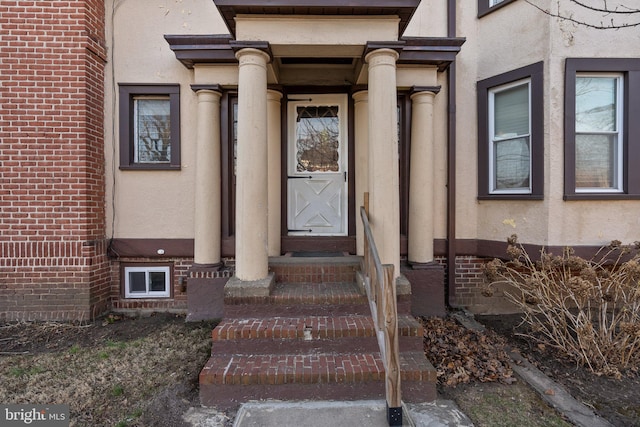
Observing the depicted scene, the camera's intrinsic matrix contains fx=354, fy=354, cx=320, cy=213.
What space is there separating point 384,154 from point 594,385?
3066 millimetres

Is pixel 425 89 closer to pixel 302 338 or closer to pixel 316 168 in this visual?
pixel 316 168

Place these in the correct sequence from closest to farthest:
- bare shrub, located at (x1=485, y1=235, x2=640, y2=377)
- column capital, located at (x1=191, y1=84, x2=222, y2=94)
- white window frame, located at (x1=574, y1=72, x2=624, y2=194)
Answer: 1. bare shrub, located at (x1=485, y1=235, x2=640, y2=377)
2. white window frame, located at (x1=574, y1=72, x2=624, y2=194)
3. column capital, located at (x1=191, y1=84, x2=222, y2=94)

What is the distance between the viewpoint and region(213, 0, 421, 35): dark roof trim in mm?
3766

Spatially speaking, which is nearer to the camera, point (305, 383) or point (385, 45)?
point (305, 383)

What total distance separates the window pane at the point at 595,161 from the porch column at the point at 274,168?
412 cm

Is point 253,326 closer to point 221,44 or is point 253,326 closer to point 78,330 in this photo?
point 78,330

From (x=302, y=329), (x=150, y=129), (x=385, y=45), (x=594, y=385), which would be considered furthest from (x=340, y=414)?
(x=150, y=129)

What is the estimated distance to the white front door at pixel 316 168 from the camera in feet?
18.3

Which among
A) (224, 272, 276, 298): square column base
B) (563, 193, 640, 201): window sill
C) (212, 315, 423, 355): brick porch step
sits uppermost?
(563, 193, 640, 201): window sill

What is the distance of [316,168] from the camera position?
18.5 feet

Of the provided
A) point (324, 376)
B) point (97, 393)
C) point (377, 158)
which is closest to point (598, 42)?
point (377, 158)

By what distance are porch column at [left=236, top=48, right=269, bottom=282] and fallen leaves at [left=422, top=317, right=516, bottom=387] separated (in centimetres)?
217

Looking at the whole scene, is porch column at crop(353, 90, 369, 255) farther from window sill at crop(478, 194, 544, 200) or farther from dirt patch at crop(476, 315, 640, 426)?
dirt patch at crop(476, 315, 640, 426)
